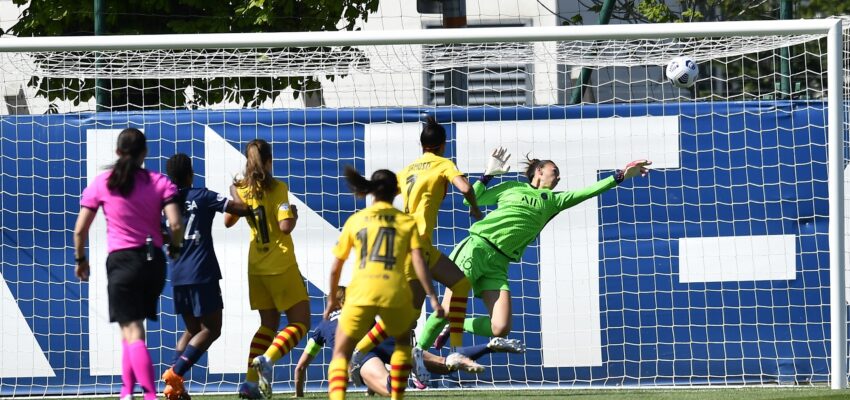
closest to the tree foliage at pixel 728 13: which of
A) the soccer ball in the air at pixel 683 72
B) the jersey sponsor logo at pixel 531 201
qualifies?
the soccer ball in the air at pixel 683 72

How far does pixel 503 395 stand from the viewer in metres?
9.52

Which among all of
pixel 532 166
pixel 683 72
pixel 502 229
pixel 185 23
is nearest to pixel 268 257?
pixel 502 229

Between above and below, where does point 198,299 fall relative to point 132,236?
below

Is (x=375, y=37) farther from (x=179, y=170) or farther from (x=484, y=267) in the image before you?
(x=179, y=170)

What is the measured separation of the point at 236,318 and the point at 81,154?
→ 6.34ft

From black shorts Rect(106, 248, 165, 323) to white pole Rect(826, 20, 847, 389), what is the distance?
5.02 metres

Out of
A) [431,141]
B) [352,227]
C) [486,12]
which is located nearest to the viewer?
[352,227]

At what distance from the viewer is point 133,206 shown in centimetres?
743

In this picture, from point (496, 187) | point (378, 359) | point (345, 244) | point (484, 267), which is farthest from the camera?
point (496, 187)

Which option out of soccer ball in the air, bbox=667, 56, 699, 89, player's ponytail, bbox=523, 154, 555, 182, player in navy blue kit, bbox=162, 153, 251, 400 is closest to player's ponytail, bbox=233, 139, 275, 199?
player in navy blue kit, bbox=162, 153, 251, 400

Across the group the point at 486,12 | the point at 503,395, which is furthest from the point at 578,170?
the point at 486,12

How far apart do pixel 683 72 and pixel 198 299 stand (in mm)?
4184

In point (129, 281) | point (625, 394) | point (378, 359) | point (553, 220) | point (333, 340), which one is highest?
point (553, 220)

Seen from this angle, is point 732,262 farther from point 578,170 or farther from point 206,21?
point 206,21
